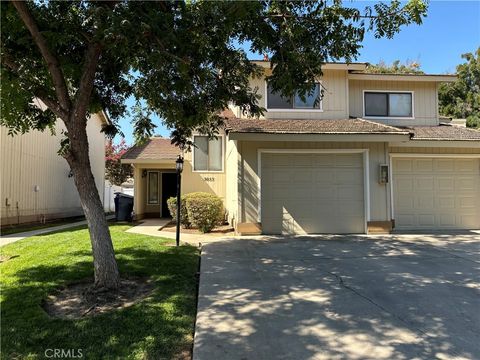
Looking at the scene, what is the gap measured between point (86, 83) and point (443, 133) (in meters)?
11.5

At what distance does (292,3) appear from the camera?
6.97 metres

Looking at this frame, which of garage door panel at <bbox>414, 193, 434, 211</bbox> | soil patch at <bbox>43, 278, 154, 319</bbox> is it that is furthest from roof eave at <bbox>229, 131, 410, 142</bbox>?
soil patch at <bbox>43, 278, 154, 319</bbox>

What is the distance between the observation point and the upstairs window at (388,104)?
581 inches

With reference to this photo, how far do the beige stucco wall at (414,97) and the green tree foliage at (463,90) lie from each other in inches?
565

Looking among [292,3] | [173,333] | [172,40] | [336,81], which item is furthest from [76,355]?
[336,81]

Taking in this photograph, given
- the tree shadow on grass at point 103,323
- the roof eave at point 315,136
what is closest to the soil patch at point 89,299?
the tree shadow on grass at point 103,323

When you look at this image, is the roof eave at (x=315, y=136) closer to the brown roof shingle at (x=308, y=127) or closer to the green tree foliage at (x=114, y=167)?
the brown roof shingle at (x=308, y=127)

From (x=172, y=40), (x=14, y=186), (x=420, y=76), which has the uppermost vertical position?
(x=420, y=76)

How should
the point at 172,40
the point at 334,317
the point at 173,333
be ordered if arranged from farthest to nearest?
the point at 172,40 → the point at 334,317 → the point at 173,333

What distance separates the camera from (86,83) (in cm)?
650

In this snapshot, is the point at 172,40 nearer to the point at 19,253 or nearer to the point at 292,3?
the point at 292,3

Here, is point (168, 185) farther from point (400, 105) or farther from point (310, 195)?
point (400, 105)

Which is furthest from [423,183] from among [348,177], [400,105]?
[400,105]

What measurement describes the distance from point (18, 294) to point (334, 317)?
454 cm
